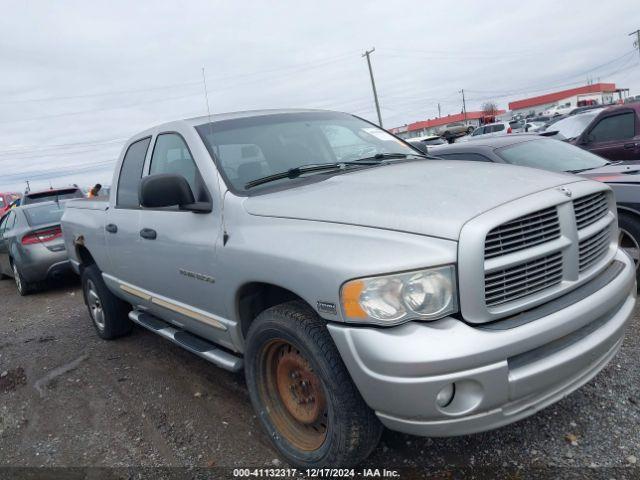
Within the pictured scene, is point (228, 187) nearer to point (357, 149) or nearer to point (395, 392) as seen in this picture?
point (357, 149)

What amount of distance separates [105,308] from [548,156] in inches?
187

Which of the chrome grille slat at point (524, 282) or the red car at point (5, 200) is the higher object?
the red car at point (5, 200)

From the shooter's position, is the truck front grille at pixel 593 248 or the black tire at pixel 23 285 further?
the black tire at pixel 23 285

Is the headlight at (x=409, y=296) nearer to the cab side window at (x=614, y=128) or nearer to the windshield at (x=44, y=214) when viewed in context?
the cab side window at (x=614, y=128)

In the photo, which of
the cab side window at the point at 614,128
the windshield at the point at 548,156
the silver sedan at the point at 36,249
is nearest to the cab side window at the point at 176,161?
the windshield at the point at 548,156

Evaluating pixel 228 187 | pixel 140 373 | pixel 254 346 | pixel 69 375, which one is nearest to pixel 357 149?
pixel 228 187

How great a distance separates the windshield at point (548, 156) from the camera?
5.36m

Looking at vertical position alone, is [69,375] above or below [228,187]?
below

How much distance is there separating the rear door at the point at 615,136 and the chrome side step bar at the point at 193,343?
658 cm

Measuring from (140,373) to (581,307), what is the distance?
3.42 meters

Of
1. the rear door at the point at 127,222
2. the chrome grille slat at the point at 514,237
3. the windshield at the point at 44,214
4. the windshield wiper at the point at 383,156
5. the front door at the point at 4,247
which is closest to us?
the chrome grille slat at the point at 514,237

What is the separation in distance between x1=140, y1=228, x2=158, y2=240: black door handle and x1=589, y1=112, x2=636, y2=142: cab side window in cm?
686

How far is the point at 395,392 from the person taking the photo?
2066 mm

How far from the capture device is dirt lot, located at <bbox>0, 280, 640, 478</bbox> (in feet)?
8.80
